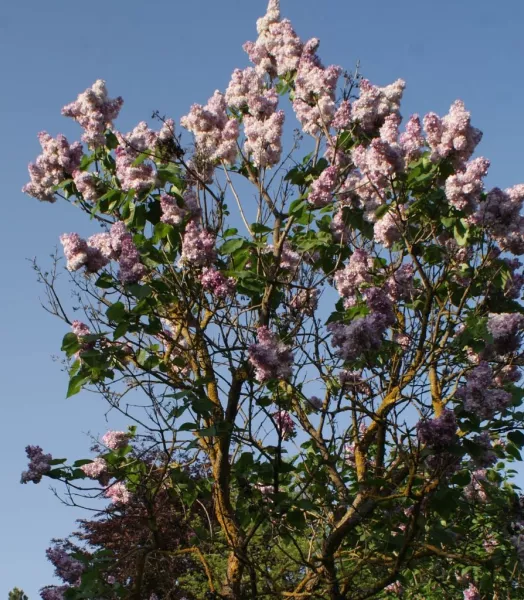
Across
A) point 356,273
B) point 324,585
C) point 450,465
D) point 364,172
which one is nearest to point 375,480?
point 450,465

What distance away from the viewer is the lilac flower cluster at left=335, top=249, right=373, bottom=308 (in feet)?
16.6

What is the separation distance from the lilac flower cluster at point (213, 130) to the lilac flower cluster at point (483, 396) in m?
2.67

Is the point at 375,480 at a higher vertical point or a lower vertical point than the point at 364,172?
lower

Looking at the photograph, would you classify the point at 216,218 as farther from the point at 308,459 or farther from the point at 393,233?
the point at 308,459

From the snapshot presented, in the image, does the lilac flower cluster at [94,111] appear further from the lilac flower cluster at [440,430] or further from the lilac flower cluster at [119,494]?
the lilac flower cluster at [440,430]

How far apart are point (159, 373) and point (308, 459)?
1290 millimetres

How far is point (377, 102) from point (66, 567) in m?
4.16

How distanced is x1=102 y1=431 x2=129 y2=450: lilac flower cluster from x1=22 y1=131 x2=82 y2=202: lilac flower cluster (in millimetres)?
2057

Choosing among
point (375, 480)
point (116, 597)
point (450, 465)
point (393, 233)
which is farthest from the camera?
point (116, 597)

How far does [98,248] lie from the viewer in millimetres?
5062

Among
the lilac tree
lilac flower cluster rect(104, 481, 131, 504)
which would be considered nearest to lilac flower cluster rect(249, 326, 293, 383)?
the lilac tree

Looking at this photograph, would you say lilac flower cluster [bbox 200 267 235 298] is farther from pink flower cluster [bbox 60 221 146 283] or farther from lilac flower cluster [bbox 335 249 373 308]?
lilac flower cluster [bbox 335 249 373 308]

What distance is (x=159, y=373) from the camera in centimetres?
528

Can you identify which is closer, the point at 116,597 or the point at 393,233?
the point at 393,233
